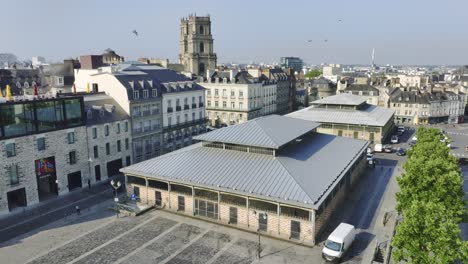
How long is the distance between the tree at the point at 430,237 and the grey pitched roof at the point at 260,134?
17299mm

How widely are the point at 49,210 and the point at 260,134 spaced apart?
27081mm

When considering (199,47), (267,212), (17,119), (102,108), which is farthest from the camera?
(199,47)

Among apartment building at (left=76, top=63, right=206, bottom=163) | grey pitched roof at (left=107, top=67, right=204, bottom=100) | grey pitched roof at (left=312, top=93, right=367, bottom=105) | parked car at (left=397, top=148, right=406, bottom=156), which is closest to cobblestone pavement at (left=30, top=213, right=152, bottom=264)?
apartment building at (left=76, top=63, right=206, bottom=163)

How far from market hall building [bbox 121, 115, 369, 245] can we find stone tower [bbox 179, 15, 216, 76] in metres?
79.0

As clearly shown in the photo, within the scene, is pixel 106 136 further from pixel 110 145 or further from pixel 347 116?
pixel 347 116

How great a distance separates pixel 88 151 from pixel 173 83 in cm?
2374

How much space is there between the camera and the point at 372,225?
40.0 metres

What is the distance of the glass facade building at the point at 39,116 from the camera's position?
1686 inches

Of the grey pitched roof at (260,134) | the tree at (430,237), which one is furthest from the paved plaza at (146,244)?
the grey pitched roof at (260,134)

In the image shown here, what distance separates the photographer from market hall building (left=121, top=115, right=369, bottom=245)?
35719 mm

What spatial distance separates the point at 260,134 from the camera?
44938mm

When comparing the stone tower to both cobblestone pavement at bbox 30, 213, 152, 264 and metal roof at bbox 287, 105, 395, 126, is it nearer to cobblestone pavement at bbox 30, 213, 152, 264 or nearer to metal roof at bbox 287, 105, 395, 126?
metal roof at bbox 287, 105, 395, 126

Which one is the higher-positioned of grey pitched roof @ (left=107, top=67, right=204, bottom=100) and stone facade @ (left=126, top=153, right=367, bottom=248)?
grey pitched roof @ (left=107, top=67, right=204, bottom=100)

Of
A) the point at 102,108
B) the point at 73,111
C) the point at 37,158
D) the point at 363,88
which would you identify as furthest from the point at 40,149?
the point at 363,88
